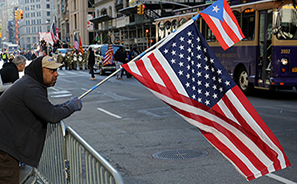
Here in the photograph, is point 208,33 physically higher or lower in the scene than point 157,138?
higher

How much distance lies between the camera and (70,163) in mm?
4316

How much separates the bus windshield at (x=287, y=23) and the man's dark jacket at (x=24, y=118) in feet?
40.1

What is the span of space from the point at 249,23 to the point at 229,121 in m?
12.4

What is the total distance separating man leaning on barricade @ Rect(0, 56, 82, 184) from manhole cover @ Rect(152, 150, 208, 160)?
348 centimetres

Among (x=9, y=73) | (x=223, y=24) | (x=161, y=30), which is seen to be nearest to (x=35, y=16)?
(x=161, y=30)

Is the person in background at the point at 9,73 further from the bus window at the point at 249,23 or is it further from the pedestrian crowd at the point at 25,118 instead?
the bus window at the point at 249,23

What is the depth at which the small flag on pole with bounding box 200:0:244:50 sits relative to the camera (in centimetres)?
462

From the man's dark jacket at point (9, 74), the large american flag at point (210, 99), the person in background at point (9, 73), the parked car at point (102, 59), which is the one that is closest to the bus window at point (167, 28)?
the parked car at point (102, 59)

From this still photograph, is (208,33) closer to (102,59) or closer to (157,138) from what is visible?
(157,138)

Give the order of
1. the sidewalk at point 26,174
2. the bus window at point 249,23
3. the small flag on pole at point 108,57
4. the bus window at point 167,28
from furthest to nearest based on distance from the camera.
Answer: the small flag on pole at point 108,57, the bus window at point 167,28, the bus window at point 249,23, the sidewalk at point 26,174

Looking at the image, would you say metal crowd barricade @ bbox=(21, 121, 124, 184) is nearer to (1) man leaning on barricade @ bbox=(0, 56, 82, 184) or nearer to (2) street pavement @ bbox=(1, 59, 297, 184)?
(1) man leaning on barricade @ bbox=(0, 56, 82, 184)

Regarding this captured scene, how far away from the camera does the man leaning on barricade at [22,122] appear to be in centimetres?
381

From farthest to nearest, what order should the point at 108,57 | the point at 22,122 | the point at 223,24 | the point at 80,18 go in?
the point at 80,18 < the point at 108,57 < the point at 223,24 < the point at 22,122

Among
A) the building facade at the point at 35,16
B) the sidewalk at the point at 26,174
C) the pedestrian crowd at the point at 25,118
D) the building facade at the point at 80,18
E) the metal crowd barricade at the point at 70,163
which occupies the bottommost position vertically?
the sidewalk at the point at 26,174
